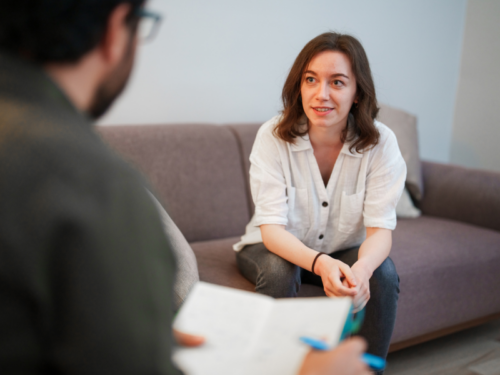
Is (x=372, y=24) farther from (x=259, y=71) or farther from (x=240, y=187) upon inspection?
(x=240, y=187)

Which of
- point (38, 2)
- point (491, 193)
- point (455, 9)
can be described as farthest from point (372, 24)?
point (38, 2)

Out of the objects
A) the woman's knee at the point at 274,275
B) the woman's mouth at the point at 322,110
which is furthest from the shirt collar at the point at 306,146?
the woman's knee at the point at 274,275

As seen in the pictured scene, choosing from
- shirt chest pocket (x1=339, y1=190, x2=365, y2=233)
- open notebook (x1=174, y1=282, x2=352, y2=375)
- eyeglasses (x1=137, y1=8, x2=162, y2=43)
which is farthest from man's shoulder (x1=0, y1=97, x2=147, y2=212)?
shirt chest pocket (x1=339, y1=190, x2=365, y2=233)

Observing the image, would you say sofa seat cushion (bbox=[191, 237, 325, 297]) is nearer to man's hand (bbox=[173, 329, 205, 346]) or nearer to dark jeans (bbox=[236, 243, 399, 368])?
dark jeans (bbox=[236, 243, 399, 368])

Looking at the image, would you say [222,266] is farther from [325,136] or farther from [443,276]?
[443,276]

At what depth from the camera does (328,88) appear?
1.37m

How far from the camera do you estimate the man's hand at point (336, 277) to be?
118 centimetres

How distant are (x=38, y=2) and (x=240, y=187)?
153 centimetres

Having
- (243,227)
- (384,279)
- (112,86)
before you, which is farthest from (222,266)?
(112,86)

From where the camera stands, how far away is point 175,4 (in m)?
1.98

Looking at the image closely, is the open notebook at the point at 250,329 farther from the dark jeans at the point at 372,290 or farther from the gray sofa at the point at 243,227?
the gray sofa at the point at 243,227

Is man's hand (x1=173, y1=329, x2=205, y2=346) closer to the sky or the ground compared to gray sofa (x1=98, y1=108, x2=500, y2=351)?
closer to the sky

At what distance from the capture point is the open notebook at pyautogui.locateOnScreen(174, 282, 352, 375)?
54 cm

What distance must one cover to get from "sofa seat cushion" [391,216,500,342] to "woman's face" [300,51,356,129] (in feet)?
1.89
